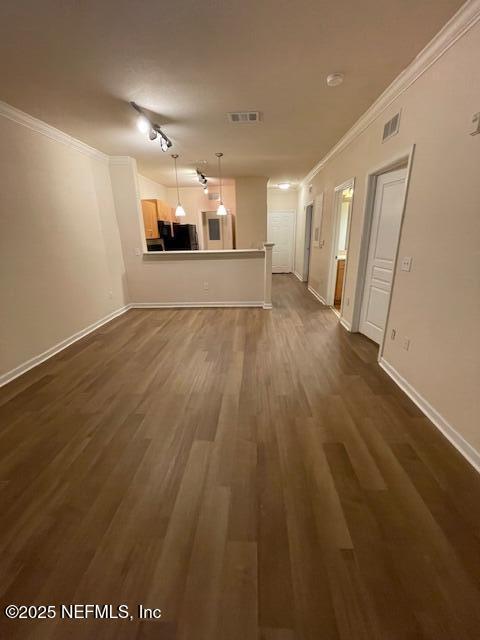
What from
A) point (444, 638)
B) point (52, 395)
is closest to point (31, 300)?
point (52, 395)

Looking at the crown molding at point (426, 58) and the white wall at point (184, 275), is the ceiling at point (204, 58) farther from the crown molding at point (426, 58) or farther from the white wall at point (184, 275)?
the white wall at point (184, 275)

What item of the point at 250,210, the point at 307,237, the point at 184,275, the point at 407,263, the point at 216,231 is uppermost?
the point at 250,210

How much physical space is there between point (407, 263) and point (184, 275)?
377 cm

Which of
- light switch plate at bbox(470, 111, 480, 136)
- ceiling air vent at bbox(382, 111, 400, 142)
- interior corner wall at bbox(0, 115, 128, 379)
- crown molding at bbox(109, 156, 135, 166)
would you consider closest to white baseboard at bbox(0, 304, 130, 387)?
interior corner wall at bbox(0, 115, 128, 379)

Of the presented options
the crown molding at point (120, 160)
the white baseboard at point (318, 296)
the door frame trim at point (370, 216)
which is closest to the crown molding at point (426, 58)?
the door frame trim at point (370, 216)

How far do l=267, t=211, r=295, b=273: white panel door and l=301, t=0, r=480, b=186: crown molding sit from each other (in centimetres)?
534

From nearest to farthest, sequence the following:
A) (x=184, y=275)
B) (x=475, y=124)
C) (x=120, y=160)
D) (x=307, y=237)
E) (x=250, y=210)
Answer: (x=475, y=124), (x=120, y=160), (x=184, y=275), (x=250, y=210), (x=307, y=237)

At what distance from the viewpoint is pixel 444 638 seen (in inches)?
36.9

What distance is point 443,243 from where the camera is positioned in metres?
1.95

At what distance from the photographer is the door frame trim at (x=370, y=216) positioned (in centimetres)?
240

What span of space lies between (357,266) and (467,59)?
211 centimetres

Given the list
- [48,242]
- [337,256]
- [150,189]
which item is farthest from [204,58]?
[150,189]

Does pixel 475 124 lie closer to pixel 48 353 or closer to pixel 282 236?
pixel 48 353

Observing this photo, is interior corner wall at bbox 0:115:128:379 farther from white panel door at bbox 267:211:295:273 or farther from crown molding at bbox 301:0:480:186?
white panel door at bbox 267:211:295:273
